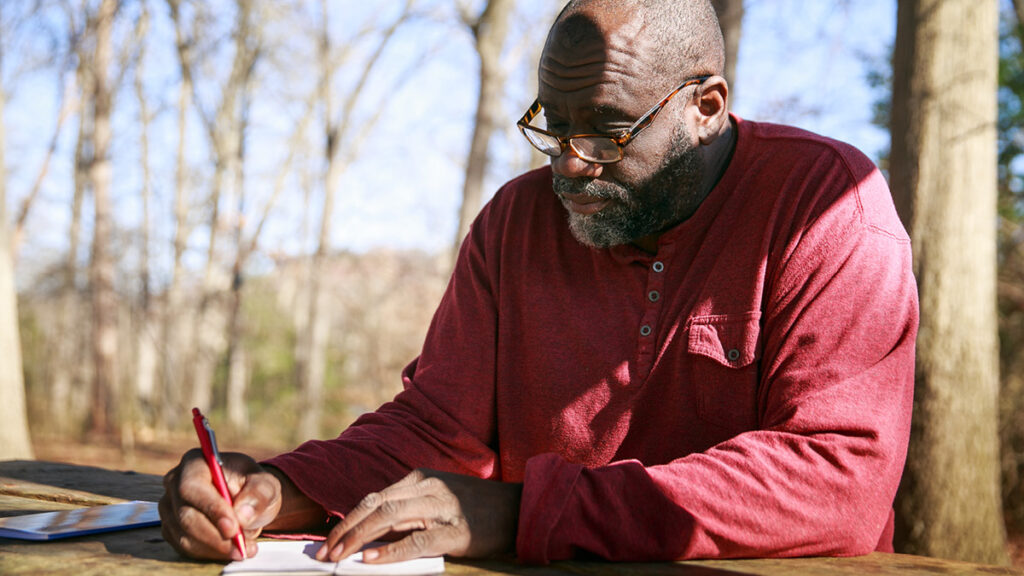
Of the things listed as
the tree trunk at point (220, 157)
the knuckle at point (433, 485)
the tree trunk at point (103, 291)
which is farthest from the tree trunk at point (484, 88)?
the tree trunk at point (220, 157)

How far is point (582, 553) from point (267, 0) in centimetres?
1857

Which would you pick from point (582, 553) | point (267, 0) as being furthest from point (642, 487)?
point (267, 0)

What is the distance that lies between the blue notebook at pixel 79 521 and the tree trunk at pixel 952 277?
10.0 feet

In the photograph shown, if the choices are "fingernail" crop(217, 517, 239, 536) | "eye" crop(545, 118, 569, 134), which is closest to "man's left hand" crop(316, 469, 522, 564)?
"fingernail" crop(217, 517, 239, 536)

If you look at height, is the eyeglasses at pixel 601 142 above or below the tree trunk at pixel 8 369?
above

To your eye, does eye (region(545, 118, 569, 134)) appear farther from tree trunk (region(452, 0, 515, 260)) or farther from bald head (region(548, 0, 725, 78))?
→ tree trunk (region(452, 0, 515, 260))

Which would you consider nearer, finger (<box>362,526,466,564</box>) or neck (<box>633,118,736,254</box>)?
finger (<box>362,526,466,564</box>)

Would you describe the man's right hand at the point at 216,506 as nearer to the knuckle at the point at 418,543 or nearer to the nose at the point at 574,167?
the knuckle at the point at 418,543

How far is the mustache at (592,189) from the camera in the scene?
2.11 m

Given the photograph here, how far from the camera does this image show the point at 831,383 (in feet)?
5.43

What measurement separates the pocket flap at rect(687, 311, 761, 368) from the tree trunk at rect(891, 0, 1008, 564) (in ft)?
7.19

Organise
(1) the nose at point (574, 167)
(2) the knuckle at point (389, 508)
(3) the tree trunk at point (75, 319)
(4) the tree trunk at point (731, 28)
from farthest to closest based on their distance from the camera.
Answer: (3) the tree trunk at point (75, 319), (4) the tree trunk at point (731, 28), (1) the nose at point (574, 167), (2) the knuckle at point (389, 508)

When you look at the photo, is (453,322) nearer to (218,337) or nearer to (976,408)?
(976,408)

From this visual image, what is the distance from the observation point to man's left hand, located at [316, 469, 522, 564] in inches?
58.9
